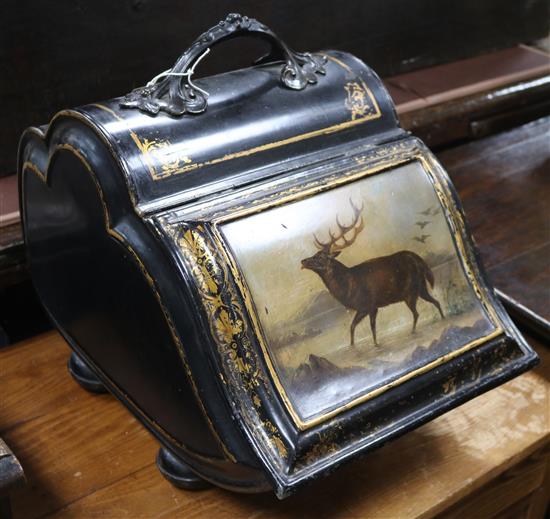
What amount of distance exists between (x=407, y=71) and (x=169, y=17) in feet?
1.89

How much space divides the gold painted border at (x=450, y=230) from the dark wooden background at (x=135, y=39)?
0.55 meters

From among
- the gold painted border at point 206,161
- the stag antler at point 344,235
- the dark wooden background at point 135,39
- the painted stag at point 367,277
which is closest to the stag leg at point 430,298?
the painted stag at point 367,277

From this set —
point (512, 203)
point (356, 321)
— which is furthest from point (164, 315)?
point (512, 203)

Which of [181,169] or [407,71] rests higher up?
[181,169]

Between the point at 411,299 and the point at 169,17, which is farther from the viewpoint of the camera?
the point at 169,17

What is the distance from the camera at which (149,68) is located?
1.46m

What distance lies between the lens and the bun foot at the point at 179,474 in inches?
41.8

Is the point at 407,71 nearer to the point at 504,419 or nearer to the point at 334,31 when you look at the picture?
the point at 334,31

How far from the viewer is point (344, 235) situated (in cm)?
101

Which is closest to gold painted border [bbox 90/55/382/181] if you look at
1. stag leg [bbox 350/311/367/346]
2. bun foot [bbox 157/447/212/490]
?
stag leg [bbox 350/311/367/346]

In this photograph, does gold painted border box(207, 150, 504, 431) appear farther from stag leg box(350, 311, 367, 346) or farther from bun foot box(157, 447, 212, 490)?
bun foot box(157, 447, 212, 490)

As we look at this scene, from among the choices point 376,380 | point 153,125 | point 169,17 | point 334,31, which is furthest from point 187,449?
point 334,31

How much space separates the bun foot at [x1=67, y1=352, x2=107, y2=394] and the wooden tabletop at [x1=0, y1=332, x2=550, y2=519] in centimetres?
1

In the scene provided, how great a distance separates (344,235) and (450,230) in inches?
5.8
